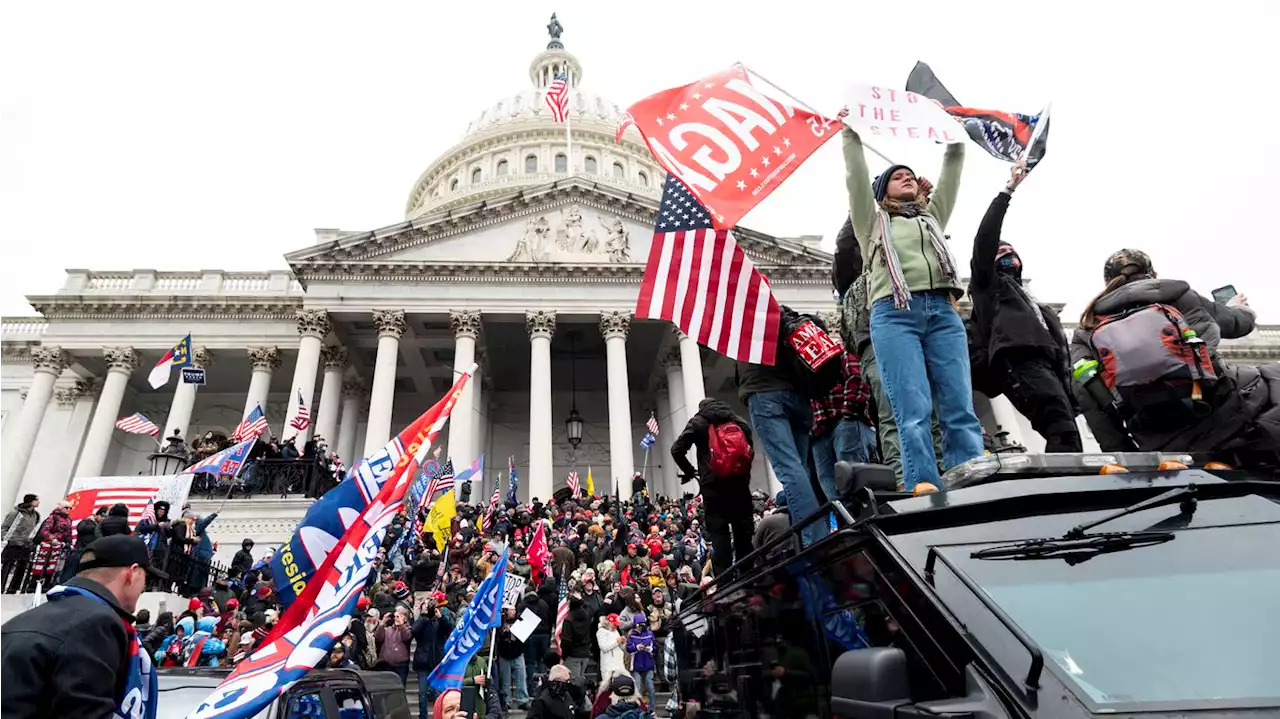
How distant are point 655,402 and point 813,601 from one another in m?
35.3

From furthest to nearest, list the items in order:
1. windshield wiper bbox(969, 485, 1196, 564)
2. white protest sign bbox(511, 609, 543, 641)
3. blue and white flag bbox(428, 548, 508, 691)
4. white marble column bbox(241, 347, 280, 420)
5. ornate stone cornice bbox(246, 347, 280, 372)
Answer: ornate stone cornice bbox(246, 347, 280, 372), white marble column bbox(241, 347, 280, 420), white protest sign bbox(511, 609, 543, 641), blue and white flag bbox(428, 548, 508, 691), windshield wiper bbox(969, 485, 1196, 564)

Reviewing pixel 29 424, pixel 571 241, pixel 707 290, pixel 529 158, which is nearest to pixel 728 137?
pixel 707 290

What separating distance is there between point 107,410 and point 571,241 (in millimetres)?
20304

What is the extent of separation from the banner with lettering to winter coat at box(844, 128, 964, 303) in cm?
388

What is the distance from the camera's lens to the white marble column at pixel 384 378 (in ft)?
87.5

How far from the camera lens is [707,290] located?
613 cm

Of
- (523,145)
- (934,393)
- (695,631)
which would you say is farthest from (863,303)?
(523,145)

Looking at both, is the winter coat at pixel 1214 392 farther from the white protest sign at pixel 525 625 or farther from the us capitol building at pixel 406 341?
the us capitol building at pixel 406 341

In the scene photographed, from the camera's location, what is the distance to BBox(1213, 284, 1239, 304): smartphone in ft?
16.8

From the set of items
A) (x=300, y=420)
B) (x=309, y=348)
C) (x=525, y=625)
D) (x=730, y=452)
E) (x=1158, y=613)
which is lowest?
(x=1158, y=613)

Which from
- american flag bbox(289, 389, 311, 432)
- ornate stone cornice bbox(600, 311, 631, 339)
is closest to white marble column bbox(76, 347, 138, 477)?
american flag bbox(289, 389, 311, 432)

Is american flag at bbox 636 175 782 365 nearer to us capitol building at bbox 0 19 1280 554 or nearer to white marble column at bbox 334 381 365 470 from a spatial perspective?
us capitol building at bbox 0 19 1280 554

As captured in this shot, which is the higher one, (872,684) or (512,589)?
(512,589)

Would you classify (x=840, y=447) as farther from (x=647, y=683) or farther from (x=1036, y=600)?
(x=647, y=683)
